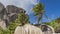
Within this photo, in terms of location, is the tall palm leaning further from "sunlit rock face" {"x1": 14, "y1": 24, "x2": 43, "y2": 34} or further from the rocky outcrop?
"sunlit rock face" {"x1": 14, "y1": 24, "x2": 43, "y2": 34}

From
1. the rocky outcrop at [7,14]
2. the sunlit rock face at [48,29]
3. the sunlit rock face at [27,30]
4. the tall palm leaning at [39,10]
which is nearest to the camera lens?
the sunlit rock face at [27,30]

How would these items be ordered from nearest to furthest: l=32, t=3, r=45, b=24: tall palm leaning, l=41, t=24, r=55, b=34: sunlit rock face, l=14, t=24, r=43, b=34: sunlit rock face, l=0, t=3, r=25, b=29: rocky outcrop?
l=14, t=24, r=43, b=34: sunlit rock face, l=41, t=24, r=55, b=34: sunlit rock face, l=32, t=3, r=45, b=24: tall palm leaning, l=0, t=3, r=25, b=29: rocky outcrop

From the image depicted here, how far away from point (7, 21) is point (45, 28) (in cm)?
1410

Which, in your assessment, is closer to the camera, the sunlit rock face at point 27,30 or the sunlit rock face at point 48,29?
the sunlit rock face at point 27,30

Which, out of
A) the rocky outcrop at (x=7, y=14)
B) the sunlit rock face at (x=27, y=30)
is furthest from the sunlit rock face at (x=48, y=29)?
the sunlit rock face at (x=27, y=30)

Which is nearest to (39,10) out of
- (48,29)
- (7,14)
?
(7,14)

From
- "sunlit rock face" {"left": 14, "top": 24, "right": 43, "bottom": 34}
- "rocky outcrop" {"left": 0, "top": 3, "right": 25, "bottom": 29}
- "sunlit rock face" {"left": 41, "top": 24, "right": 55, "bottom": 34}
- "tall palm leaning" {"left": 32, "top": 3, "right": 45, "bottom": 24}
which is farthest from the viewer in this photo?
"rocky outcrop" {"left": 0, "top": 3, "right": 25, "bottom": 29}

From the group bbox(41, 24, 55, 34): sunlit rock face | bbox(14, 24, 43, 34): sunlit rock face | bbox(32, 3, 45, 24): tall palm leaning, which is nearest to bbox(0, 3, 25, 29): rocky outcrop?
bbox(32, 3, 45, 24): tall palm leaning

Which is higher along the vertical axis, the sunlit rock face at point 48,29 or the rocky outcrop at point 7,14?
the rocky outcrop at point 7,14

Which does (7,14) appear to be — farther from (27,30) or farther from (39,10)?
(27,30)

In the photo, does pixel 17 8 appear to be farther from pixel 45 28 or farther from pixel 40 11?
pixel 45 28

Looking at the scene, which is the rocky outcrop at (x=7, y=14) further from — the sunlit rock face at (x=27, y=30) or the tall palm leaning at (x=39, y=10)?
the sunlit rock face at (x=27, y=30)

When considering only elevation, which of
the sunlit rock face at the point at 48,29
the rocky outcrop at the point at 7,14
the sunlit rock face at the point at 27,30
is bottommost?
the sunlit rock face at the point at 48,29

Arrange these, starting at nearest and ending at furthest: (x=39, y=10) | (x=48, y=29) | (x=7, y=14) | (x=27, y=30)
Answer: (x=27, y=30), (x=48, y=29), (x=39, y=10), (x=7, y=14)
